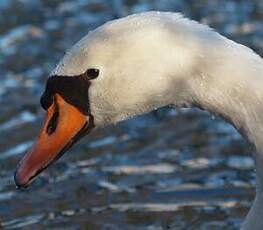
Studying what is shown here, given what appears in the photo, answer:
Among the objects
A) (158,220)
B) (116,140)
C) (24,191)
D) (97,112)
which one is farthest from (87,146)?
(97,112)

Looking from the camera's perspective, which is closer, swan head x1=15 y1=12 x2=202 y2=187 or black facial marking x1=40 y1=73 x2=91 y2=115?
swan head x1=15 y1=12 x2=202 y2=187

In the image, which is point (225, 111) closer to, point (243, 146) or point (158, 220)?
point (158, 220)

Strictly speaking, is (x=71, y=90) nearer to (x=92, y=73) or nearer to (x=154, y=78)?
(x=92, y=73)

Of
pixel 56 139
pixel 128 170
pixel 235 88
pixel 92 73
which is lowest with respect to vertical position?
pixel 128 170

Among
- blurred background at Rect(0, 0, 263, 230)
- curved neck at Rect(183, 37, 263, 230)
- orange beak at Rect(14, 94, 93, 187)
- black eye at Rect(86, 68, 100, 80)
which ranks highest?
black eye at Rect(86, 68, 100, 80)

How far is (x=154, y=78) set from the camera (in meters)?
4.68

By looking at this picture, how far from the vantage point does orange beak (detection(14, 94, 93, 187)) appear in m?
4.98

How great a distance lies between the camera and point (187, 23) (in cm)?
459

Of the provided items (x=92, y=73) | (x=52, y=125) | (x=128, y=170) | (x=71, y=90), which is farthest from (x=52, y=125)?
(x=128, y=170)

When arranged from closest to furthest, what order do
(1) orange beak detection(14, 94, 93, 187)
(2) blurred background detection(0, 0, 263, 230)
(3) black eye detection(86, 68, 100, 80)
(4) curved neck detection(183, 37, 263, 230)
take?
1. (4) curved neck detection(183, 37, 263, 230)
2. (3) black eye detection(86, 68, 100, 80)
3. (1) orange beak detection(14, 94, 93, 187)
4. (2) blurred background detection(0, 0, 263, 230)

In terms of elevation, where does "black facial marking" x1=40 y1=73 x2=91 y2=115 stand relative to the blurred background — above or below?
above

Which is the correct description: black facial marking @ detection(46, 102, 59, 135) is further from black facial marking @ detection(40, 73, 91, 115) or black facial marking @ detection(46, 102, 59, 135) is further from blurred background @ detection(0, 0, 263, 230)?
blurred background @ detection(0, 0, 263, 230)

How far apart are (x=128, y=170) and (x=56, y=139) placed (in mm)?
2555

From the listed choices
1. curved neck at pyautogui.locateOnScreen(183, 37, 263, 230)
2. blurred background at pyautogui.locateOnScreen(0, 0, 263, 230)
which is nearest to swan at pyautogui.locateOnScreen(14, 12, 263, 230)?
curved neck at pyautogui.locateOnScreen(183, 37, 263, 230)
